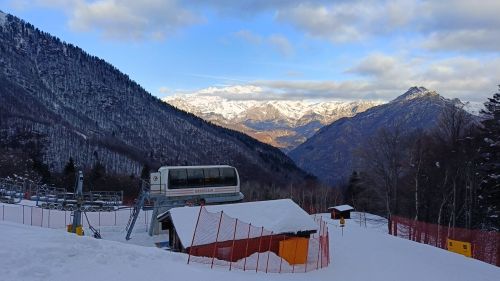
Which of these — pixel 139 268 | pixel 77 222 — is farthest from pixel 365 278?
pixel 77 222

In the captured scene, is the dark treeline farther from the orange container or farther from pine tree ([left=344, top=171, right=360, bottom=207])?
pine tree ([left=344, top=171, right=360, bottom=207])

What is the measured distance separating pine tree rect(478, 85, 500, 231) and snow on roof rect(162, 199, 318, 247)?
53.6ft

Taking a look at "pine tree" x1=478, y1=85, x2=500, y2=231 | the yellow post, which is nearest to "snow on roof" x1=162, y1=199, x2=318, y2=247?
the yellow post

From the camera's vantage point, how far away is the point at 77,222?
34094 millimetres

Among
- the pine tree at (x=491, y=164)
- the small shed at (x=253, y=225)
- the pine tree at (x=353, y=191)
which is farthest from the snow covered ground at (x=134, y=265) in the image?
the pine tree at (x=353, y=191)

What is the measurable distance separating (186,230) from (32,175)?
6886 centimetres

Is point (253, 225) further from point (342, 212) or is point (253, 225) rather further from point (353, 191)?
point (353, 191)

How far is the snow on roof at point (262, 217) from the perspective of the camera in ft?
86.7

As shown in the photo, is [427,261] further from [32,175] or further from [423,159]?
[32,175]

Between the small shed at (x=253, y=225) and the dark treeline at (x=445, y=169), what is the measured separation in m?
17.3

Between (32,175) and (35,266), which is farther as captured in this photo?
(32,175)

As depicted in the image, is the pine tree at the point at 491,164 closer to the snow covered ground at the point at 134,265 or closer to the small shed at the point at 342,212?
the snow covered ground at the point at 134,265

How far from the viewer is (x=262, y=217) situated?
2827 centimetres

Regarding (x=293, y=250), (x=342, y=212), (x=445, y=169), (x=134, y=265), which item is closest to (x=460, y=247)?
(x=445, y=169)
